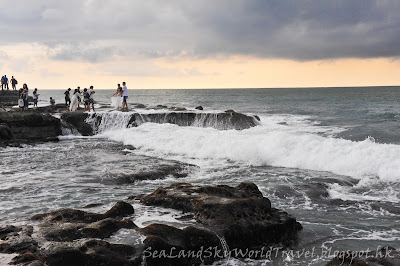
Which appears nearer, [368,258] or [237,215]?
[368,258]

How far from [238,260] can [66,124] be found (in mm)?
19437

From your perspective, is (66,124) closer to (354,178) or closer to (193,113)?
(193,113)

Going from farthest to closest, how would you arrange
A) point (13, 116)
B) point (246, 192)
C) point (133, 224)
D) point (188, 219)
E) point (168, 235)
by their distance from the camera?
point (13, 116) → point (246, 192) → point (188, 219) → point (133, 224) → point (168, 235)

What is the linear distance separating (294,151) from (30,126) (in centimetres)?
1446

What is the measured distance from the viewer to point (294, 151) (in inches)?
564

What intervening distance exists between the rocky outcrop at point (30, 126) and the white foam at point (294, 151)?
570cm

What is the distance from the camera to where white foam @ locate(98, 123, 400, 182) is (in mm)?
12344

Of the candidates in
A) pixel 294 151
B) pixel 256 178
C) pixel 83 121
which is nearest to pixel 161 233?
pixel 256 178

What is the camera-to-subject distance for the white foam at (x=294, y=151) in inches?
486

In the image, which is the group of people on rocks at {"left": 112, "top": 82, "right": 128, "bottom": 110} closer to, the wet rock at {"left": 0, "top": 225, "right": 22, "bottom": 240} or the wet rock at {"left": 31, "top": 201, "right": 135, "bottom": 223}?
the wet rock at {"left": 31, "top": 201, "right": 135, "bottom": 223}

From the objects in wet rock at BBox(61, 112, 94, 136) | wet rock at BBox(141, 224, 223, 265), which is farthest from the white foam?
wet rock at BBox(141, 224, 223, 265)

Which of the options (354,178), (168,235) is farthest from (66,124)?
Answer: (168,235)

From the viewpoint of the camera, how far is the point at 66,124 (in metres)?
22.9

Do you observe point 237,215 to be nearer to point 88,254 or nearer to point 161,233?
point 161,233
